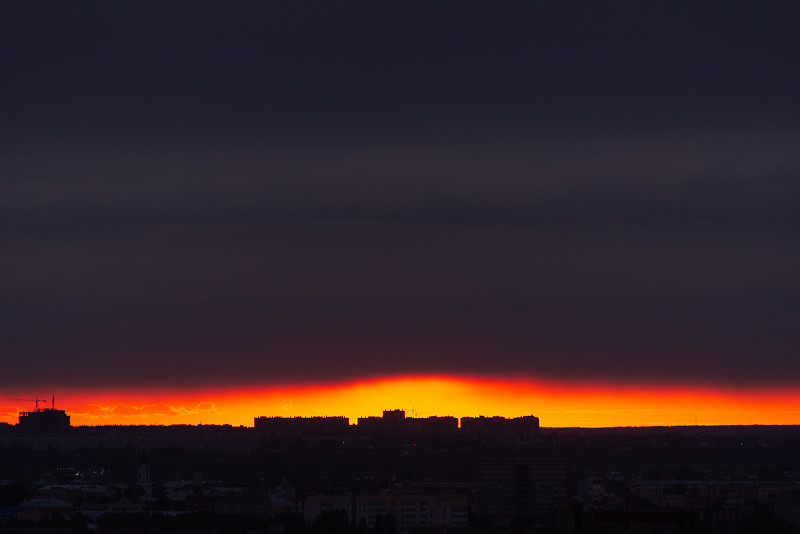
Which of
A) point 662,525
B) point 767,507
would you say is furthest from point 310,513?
point 662,525

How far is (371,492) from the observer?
193125 millimetres

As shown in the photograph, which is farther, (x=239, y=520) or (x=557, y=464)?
(x=557, y=464)

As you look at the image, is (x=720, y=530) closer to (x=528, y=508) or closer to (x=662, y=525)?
(x=662, y=525)

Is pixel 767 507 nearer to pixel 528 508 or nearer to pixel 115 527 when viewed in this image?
pixel 528 508

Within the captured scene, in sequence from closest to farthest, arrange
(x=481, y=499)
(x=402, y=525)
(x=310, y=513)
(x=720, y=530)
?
(x=720, y=530)
(x=402, y=525)
(x=310, y=513)
(x=481, y=499)

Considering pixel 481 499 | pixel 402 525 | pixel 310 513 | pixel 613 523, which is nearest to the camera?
pixel 613 523

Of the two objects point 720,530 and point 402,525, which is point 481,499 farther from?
point 720,530

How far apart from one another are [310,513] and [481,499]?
1937cm

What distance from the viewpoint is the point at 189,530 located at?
163625 mm

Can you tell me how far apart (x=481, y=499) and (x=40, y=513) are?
37153 millimetres

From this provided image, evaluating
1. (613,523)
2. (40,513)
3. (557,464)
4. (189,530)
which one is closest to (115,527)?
(189,530)

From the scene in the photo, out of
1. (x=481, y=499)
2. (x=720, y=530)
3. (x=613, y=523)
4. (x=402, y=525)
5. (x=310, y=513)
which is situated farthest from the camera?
(x=481, y=499)

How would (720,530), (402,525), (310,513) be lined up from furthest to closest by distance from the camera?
1. (310,513)
2. (402,525)
3. (720,530)

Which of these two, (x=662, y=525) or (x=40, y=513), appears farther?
(x=40, y=513)
